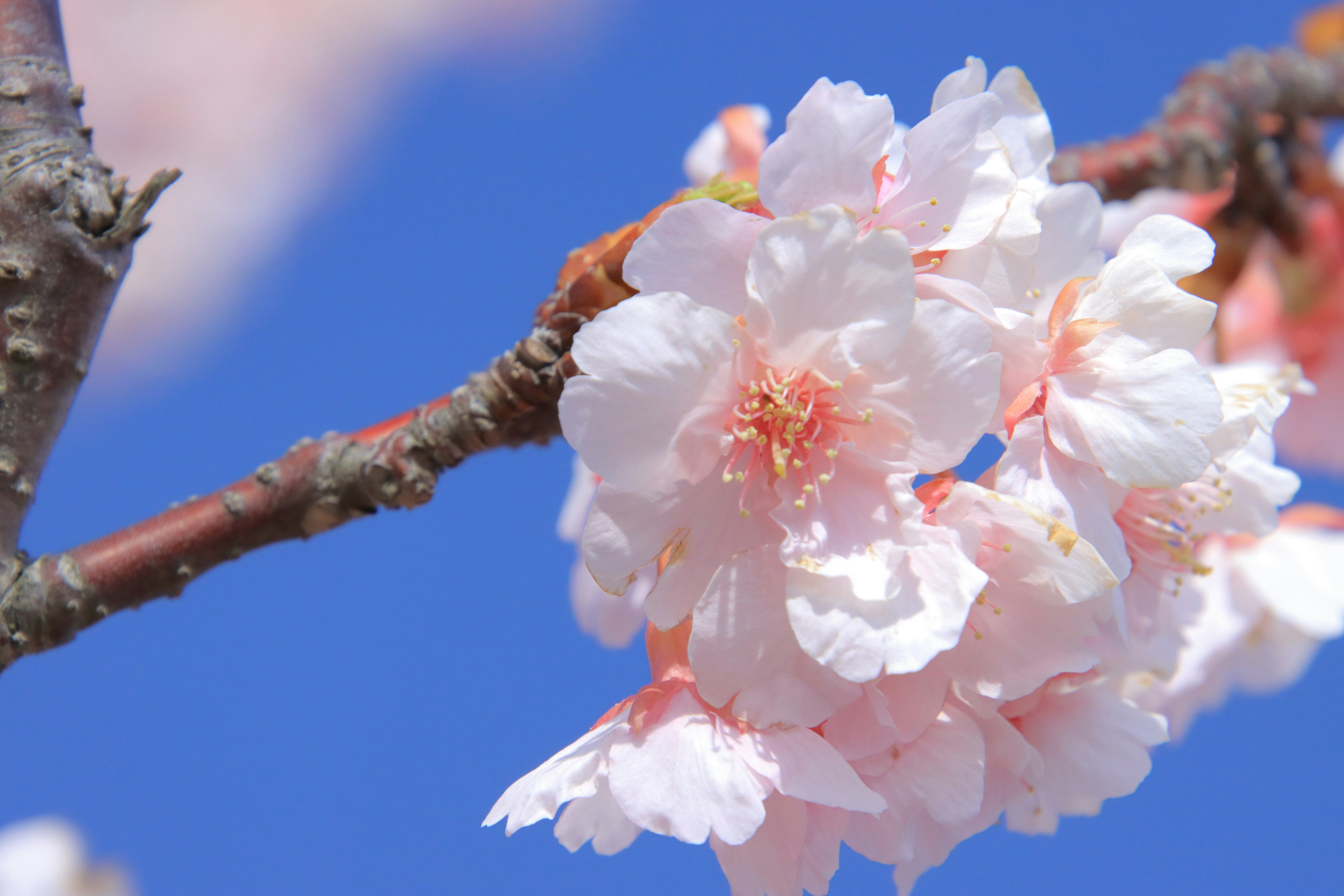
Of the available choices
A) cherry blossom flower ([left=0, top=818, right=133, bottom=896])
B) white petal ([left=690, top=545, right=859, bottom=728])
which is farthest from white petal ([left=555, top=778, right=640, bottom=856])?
cherry blossom flower ([left=0, top=818, right=133, bottom=896])

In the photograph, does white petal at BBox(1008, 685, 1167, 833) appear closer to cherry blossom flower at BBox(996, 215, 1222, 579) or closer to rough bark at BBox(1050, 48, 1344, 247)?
cherry blossom flower at BBox(996, 215, 1222, 579)

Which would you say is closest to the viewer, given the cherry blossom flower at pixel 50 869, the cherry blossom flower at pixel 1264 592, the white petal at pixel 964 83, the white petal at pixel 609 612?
the white petal at pixel 964 83

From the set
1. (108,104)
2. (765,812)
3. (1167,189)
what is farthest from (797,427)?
(108,104)

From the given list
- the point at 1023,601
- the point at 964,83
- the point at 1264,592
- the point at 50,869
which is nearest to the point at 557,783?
the point at 1023,601

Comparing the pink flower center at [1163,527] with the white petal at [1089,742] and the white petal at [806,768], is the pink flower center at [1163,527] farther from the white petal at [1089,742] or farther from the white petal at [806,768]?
the white petal at [806,768]

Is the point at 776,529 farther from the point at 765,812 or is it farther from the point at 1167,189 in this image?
the point at 1167,189

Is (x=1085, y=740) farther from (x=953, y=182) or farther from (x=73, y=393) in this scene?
(x=73, y=393)

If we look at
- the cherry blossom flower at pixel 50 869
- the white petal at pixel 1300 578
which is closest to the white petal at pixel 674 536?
the white petal at pixel 1300 578
